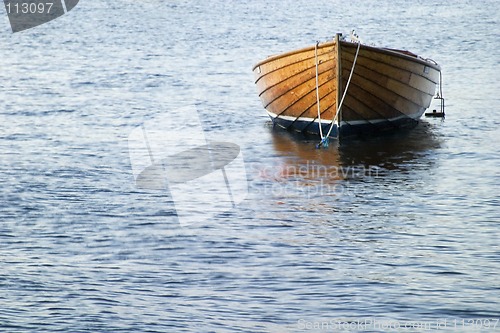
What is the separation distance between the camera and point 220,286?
1539 cm

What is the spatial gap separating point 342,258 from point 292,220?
2564 mm

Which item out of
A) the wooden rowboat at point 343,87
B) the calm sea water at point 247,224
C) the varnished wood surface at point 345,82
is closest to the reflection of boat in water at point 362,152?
the calm sea water at point 247,224

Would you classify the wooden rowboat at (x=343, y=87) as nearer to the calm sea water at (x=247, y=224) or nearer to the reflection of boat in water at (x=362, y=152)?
the reflection of boat in water at (x=362, y=152)

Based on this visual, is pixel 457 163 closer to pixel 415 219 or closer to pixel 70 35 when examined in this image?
pixel 415 219

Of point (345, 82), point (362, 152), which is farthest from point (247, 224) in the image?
point (345, 82)

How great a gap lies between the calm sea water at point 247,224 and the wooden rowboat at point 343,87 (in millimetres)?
656

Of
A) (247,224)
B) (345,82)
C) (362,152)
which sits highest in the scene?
(345,82)

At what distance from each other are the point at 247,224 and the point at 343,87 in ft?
26.2

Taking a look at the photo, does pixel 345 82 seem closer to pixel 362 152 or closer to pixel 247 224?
pixel 362 152

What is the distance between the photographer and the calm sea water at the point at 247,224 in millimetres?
Result: 14453

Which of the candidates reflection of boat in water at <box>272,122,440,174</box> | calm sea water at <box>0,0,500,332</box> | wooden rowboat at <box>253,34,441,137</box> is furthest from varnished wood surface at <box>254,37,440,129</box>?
calm sea water at <box>0,0,500,332</box>

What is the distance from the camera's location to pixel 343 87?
26.1m

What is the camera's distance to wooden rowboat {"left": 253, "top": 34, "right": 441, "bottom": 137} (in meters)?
25.8

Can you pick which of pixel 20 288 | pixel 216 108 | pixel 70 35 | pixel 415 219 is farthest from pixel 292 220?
pixel 70 35
